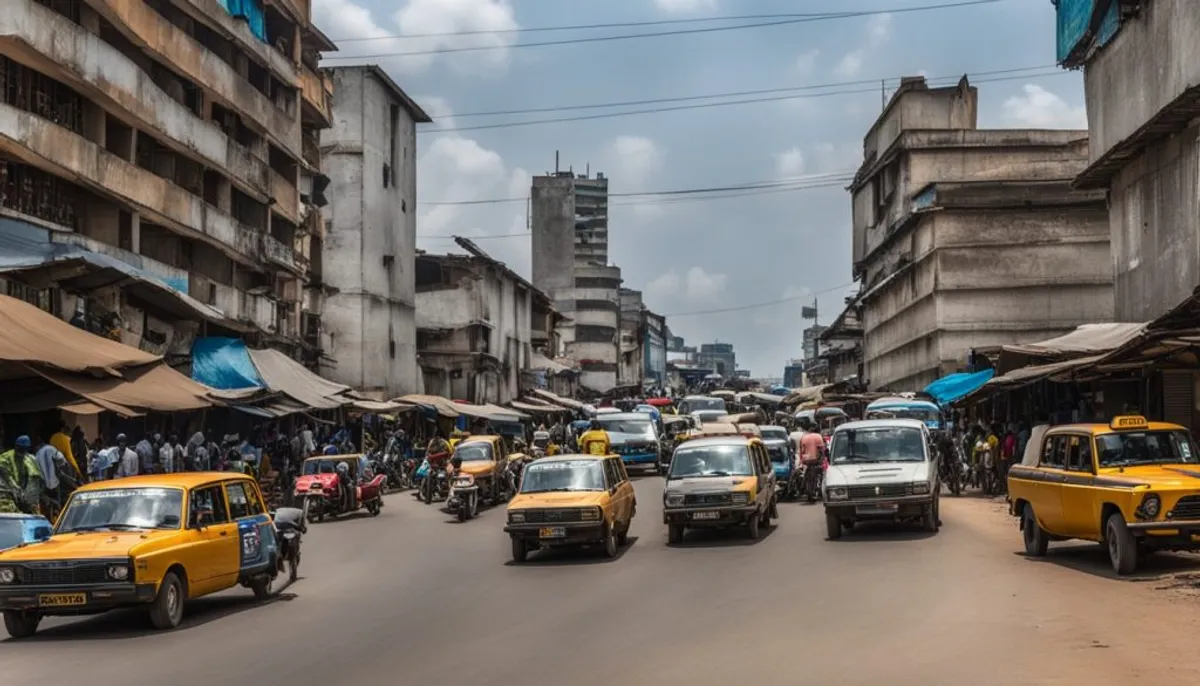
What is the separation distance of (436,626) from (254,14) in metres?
35.5

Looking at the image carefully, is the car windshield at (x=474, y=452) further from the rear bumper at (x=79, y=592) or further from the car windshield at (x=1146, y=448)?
the rear bumper at (x=79, y=592)

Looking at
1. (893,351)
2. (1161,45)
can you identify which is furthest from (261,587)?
(893,351)

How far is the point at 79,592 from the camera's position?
12820 mm

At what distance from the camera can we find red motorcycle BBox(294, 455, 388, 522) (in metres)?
29.2

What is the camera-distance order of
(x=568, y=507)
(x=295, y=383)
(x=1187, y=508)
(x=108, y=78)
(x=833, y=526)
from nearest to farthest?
(x=1187, y=508) → (x=568, y=507) → (x=833, y=526) → (x=108, y=78) → (x=295, y=383)

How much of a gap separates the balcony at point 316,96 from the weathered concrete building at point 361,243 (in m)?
3.96

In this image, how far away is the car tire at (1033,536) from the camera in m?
17.6

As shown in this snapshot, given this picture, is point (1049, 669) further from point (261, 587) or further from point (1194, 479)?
point (261, 587)

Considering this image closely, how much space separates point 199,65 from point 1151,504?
104 feet

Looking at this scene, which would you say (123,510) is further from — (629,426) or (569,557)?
(629,426)

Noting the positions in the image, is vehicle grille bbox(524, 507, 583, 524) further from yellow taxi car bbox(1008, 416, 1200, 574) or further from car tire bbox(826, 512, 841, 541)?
yellow taxi car bbox(1008, 416, 1200, 574)

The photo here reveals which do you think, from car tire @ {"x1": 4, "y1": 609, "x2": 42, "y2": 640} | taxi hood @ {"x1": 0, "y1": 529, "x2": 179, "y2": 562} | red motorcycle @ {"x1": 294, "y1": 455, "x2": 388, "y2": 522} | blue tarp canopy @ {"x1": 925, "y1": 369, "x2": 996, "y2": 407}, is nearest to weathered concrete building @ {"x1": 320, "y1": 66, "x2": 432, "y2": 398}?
blue tarp canopy @ {"x1": 925, "y1": 369, "x2": 996, "y2": 407}

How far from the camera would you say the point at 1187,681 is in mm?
9055

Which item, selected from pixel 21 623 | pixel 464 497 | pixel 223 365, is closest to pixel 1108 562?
pixel 21 623
